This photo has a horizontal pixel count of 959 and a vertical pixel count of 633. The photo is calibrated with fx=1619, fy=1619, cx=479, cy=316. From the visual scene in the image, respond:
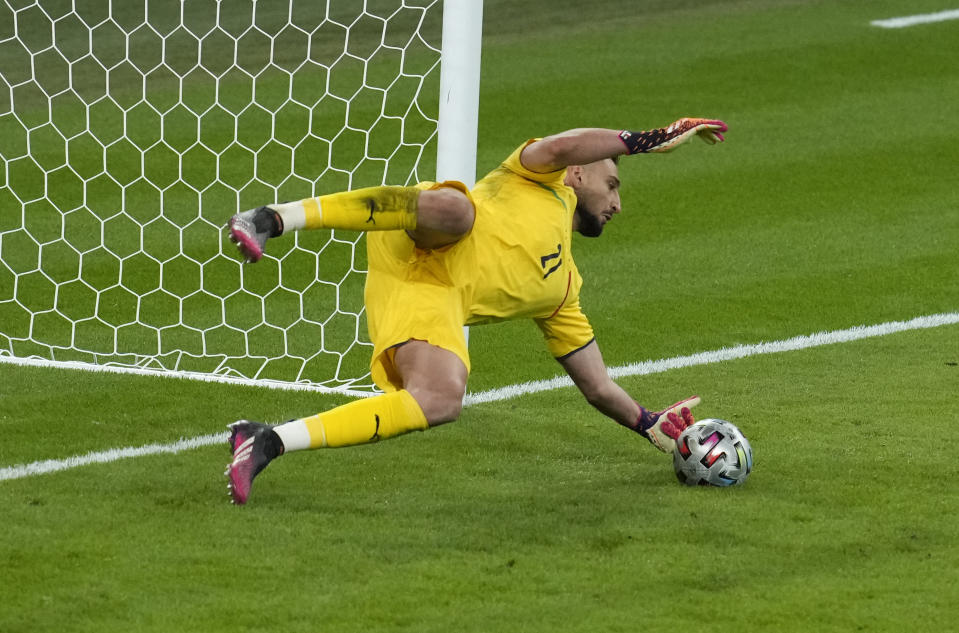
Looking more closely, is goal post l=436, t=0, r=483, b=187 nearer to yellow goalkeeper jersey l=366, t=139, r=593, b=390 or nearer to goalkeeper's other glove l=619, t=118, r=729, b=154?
yellow goalkeeper jersey l=366, t=139, r=593, b=390

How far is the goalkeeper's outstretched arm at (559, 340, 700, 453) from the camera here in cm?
543

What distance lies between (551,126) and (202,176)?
7.90 ft

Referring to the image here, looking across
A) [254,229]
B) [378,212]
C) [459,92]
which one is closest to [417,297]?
[378,212]

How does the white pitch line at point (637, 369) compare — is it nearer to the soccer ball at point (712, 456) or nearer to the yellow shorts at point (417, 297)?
the yellow shorts at point (417, 297)

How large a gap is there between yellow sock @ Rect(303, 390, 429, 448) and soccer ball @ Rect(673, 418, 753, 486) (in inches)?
36.1

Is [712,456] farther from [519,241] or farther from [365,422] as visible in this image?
[365,422]

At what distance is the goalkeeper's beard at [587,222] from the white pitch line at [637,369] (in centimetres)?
110

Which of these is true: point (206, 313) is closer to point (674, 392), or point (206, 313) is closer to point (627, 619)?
point (674, 392)

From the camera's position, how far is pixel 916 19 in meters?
13.3

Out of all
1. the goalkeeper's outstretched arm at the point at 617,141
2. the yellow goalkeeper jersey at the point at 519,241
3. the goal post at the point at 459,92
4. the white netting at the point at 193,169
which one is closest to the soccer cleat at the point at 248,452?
the yellow goalkeeper jersey at the point at 519,241

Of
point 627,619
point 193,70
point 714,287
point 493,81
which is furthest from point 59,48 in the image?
point 627,619

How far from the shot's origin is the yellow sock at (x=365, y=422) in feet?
15.5

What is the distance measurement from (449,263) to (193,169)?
4.55 meters

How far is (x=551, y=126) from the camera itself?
10406 millimetres
